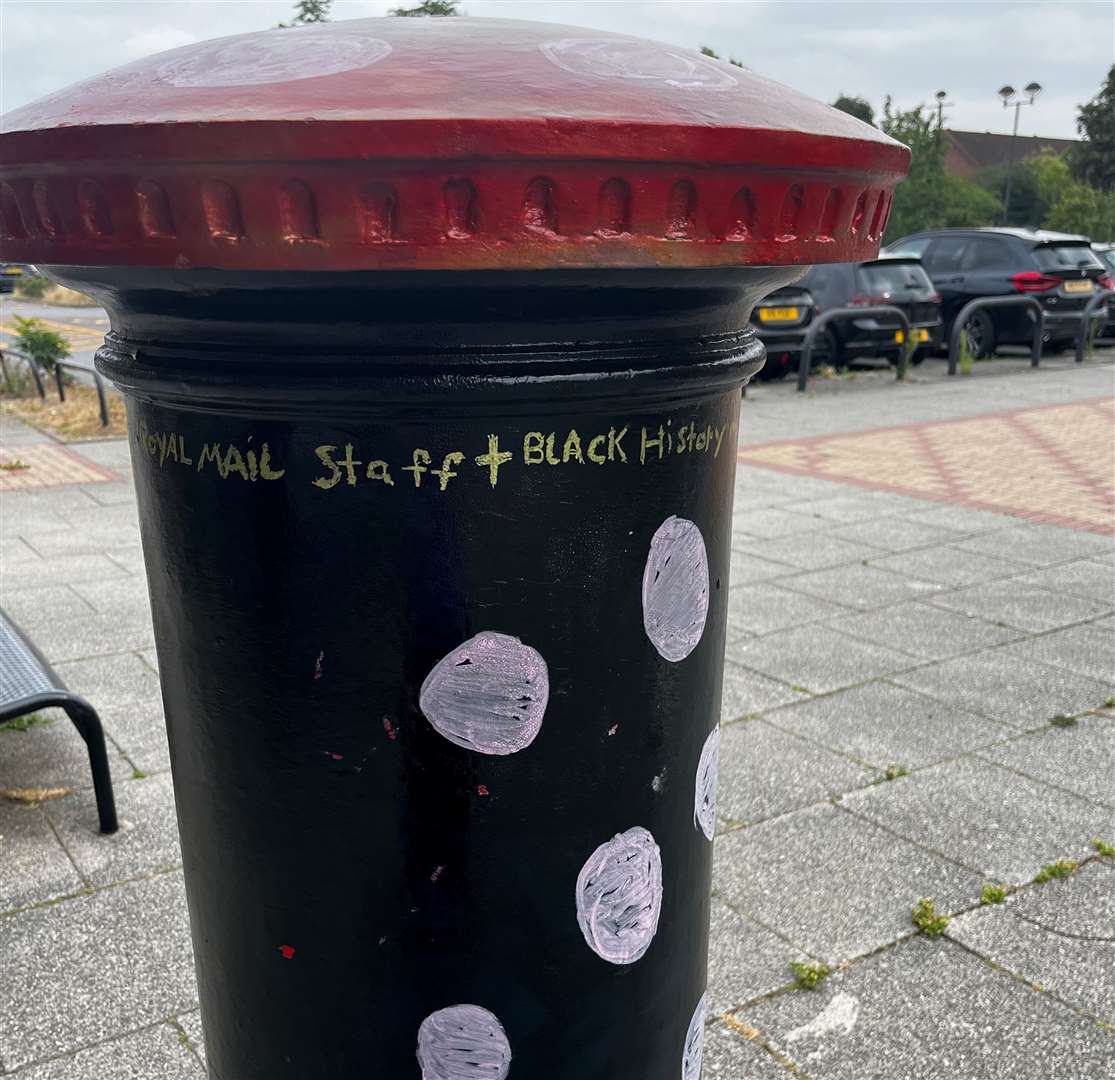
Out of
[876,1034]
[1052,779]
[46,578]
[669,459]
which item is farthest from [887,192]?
[46,578]

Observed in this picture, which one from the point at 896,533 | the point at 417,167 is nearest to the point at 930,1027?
the point at 417,167

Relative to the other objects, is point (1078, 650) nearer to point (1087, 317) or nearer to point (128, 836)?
point (128, 836)

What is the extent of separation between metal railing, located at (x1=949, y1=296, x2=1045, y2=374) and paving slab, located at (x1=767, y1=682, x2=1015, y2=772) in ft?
32.4

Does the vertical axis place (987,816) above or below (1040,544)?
above

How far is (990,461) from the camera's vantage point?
8.44 meters

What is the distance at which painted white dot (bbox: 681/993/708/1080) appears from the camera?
1.47 metres

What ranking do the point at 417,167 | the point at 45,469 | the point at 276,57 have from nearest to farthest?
the point at 417,167, the point at 276,57, the point at 45,469

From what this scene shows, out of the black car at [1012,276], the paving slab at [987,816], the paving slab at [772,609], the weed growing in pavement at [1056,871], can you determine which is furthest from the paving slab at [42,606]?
the black car at [1012,276]

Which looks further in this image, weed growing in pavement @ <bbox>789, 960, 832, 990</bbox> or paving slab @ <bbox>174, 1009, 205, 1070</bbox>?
weed growing in pavement @ <bbox>789, 960, 832, 990</bbox>

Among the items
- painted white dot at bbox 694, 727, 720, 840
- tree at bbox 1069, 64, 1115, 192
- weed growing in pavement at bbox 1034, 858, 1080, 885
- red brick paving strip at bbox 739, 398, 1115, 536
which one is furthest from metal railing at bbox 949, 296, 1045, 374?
tree at bbox 1069, 64, 1115, 192

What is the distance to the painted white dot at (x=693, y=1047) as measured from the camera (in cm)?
147

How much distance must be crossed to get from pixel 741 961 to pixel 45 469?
7.13m

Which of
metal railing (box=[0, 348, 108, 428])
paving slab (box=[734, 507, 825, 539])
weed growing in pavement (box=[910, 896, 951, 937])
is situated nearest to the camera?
weed growing in pavement (box=[910, 896, 951, 937])

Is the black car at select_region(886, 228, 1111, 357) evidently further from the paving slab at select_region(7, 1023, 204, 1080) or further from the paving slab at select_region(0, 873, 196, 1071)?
the paving slab at select_region(7, 1023, 204, 1080)
